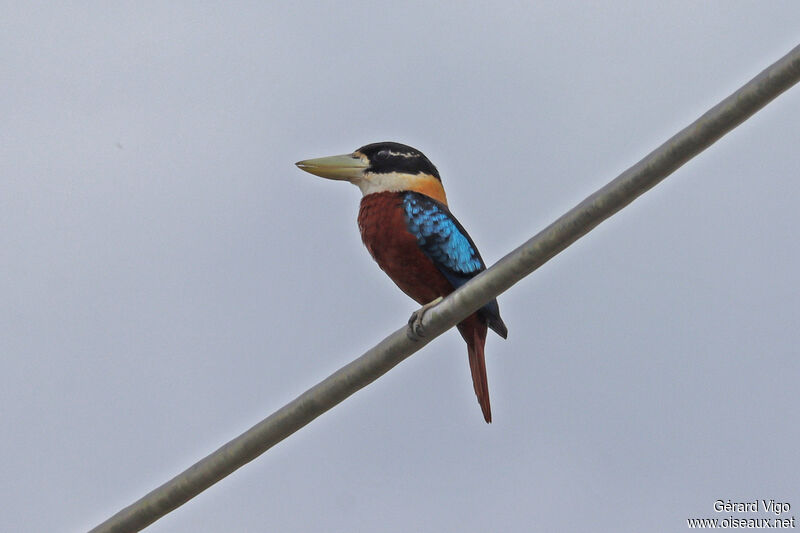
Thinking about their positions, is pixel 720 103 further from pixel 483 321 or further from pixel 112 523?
pixel 483 321

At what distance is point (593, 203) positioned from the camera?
3.77 metres

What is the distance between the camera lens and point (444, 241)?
658 centimetres

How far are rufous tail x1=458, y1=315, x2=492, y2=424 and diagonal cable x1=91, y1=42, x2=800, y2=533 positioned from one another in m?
1.94

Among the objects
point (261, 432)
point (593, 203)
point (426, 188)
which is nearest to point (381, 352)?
point (261, 432)

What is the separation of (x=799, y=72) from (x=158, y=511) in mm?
2398

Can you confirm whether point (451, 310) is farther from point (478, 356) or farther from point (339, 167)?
point (339, 167)

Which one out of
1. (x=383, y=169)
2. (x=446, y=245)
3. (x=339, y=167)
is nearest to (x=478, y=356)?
(x=446, y=245)

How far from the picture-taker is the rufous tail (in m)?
6.22

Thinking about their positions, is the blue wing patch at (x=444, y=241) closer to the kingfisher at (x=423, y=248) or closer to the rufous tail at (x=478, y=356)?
the kingfisher at (x=423, y=248)

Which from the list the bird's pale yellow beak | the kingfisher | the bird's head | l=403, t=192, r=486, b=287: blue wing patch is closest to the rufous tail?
the kingfisher

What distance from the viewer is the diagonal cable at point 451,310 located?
141 inches

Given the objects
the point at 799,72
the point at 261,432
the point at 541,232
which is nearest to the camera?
the point at 799,72

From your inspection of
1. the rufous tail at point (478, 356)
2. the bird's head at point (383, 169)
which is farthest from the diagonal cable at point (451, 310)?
the bird's head at point (383, 169)

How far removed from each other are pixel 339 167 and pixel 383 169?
24 centimetres
